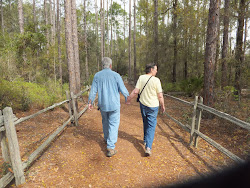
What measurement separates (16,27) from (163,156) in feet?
105

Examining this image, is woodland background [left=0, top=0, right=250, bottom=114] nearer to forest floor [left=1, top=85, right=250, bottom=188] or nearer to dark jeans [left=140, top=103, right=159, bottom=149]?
forest floor [left=1, top=85, right=250, bottom=188]

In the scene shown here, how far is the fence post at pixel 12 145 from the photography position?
241cm

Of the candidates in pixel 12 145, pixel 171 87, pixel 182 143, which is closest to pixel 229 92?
pixel 182 143

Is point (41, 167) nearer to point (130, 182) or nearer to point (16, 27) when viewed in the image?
point (130, 182)

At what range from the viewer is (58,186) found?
2.68m

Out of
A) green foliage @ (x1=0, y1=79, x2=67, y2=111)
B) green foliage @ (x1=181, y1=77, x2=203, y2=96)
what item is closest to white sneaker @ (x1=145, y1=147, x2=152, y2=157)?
green foliage @ (x1=0, y1=79, x2=67, y2=111)

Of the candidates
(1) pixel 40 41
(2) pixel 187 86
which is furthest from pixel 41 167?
(2) pixel 187 86

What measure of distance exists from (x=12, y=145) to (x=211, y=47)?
21.0ft

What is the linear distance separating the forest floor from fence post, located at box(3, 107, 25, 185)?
8.1 inches

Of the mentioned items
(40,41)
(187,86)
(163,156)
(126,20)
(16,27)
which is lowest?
(163,156)

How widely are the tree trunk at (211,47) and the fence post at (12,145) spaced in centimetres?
600

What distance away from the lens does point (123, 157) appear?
12.0 ft

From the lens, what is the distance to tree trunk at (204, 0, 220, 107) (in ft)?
18.4

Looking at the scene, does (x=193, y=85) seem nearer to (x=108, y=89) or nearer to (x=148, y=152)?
(x=148, y=152)
